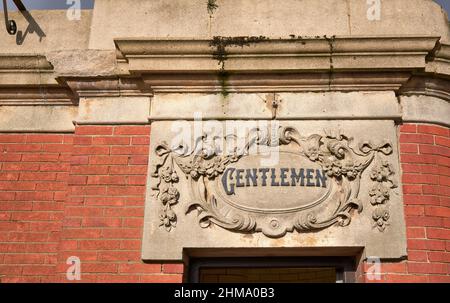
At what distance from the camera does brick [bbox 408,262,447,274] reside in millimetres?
3574

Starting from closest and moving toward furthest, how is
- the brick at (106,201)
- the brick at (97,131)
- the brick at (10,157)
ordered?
the brick at (106,201) < the brick at (97,131) < the brick at (10,157)

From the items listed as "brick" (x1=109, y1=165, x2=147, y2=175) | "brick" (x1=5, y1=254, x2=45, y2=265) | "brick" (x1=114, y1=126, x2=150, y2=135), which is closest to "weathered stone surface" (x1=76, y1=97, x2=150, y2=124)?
"brick" (x1=114, y1=126, x2=150, y2=135)

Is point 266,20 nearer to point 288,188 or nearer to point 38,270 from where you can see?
point 288,188

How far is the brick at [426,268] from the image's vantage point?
357 cm

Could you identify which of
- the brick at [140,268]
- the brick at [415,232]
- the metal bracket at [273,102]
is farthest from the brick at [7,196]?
the brick at [415,232]

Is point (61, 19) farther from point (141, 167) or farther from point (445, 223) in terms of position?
point (445, 223)

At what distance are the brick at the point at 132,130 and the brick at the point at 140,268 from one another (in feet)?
2.97

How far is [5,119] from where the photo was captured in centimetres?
434

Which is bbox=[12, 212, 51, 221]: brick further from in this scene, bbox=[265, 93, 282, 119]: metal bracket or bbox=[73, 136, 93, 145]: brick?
bbox=[265, 93, 282, 119]: metal bracket

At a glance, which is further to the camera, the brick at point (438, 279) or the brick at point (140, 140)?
the brick at point (140, 140)

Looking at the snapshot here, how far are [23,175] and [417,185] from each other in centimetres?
266

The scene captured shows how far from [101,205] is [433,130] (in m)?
2.25

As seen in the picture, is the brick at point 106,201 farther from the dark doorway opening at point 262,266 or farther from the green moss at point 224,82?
the green moss at point 224,82

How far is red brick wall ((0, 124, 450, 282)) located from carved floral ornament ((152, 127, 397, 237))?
0.16 metres
